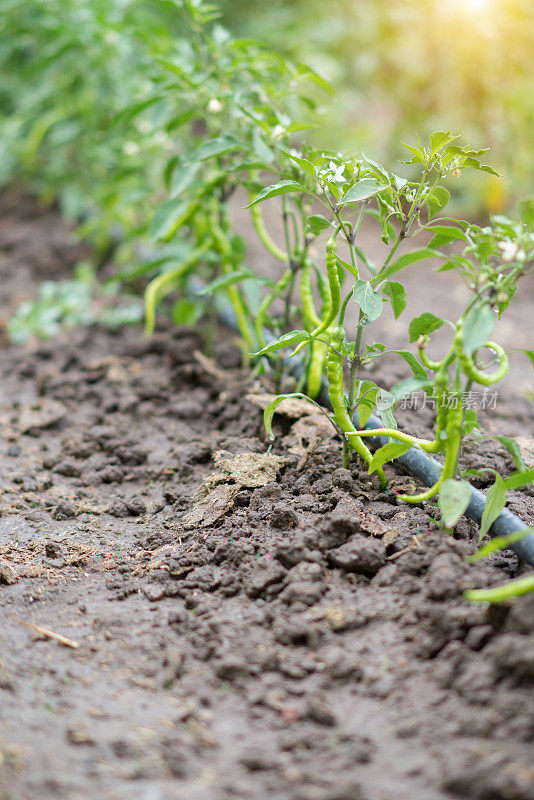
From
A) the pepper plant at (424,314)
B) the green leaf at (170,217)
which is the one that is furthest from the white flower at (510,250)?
the green leaf at (170,217)

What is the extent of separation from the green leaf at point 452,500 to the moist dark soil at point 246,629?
96mm

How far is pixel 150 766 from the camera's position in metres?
1.10

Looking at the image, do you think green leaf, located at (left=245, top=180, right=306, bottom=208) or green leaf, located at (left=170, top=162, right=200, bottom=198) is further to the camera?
green leaf, located at (left=170, top=162, right=200, bottom=198)

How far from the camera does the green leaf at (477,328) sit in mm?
1287

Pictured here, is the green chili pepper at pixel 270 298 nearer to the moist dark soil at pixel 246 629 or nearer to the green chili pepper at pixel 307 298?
the green chili pepper at pixel 307 298

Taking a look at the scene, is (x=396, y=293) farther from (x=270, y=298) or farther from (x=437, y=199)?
(x=270, y=298)

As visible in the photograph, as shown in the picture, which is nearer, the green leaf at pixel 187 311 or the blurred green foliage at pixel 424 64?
the green leaf at pixel 187 311

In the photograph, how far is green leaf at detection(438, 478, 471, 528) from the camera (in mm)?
1369

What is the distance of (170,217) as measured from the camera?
250 centimetres

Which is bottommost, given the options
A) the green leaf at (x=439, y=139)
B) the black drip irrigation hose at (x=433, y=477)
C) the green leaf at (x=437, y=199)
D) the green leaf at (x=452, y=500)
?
the black drip irrigation hose at (x=433, y=477)

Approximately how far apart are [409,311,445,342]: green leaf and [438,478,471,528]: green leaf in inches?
13.6

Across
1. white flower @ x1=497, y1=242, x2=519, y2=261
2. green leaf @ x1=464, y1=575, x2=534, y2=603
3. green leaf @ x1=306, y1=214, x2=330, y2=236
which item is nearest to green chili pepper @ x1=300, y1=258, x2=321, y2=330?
green leaf @ x1=306, y1=214, x2=330, y2=236

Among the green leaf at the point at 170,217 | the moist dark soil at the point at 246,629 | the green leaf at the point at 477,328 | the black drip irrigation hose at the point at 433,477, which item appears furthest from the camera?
the green leaf at the point at 170,217

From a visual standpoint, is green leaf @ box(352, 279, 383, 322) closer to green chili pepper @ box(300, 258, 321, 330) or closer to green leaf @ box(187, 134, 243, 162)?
green chili pepper @ box(300, 258, 321, 330)
